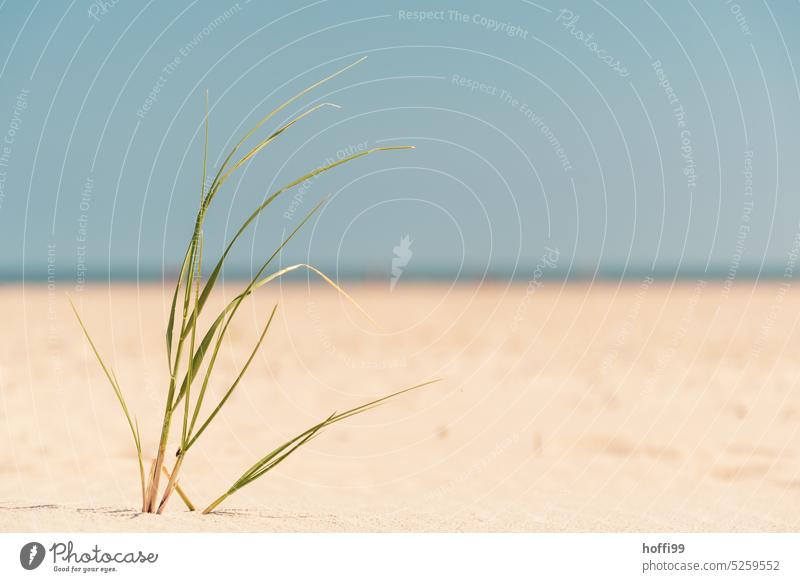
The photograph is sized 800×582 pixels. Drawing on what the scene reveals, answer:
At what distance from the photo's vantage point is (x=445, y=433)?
5.35 metres

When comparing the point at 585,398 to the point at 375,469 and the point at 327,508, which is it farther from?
the point at 327,508

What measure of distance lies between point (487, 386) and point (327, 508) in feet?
10.7

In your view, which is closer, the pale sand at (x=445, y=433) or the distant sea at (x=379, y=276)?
the pale sand at (x=445, y=433)

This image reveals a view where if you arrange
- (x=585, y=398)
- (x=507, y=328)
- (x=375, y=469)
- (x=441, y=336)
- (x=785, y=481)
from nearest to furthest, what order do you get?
(x=785, y=481) → (x=375, y=469) → (x=585, y=398) → (x=441, y=336) → (x=507, y=328)

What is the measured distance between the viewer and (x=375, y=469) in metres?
4.57

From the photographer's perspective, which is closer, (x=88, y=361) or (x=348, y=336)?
(x=88, y=361)

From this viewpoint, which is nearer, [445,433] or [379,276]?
[445,433]

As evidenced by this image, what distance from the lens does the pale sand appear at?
342 cm

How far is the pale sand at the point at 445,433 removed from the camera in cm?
342

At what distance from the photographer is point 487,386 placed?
6.67 meters

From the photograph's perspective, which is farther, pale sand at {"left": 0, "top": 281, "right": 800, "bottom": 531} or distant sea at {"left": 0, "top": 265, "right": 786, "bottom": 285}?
distant sea at {"left": 0, "top": 265, "right": 786, "bottom": 285}

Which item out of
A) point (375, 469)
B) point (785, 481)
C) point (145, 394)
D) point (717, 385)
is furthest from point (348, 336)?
point (785, 481)
